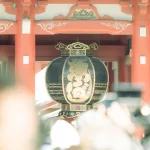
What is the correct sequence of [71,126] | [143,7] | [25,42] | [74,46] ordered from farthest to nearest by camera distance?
[74,46] → [143,7] → [25,42] → [71,126]

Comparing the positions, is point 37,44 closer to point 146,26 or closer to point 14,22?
point 14,22

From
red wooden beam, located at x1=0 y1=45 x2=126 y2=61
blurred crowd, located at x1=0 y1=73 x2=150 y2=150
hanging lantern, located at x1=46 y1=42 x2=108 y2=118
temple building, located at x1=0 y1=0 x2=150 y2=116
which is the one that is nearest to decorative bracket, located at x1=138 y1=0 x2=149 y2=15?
temple building, located at x1=0 y1=0 x2=150 y2=116

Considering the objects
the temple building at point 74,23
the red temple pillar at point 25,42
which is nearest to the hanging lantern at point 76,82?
the temple building at point 74,23

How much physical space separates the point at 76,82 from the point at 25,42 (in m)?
1.32

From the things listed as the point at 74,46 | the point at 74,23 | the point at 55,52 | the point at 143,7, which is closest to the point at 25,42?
the point at 74,23

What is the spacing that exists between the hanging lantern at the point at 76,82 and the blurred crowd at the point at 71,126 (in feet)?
16.1

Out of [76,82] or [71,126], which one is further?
[76,82]

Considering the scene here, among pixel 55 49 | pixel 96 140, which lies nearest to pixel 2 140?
pixel 96 140

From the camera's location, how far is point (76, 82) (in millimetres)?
7770

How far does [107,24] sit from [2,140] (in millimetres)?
4628

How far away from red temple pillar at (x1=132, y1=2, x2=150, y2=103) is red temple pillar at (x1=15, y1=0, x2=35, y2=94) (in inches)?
55.2

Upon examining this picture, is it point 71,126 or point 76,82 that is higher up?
point 76,82

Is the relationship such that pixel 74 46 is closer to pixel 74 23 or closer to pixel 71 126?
pixel 74 23

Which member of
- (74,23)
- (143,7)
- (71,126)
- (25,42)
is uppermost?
(143,7)
